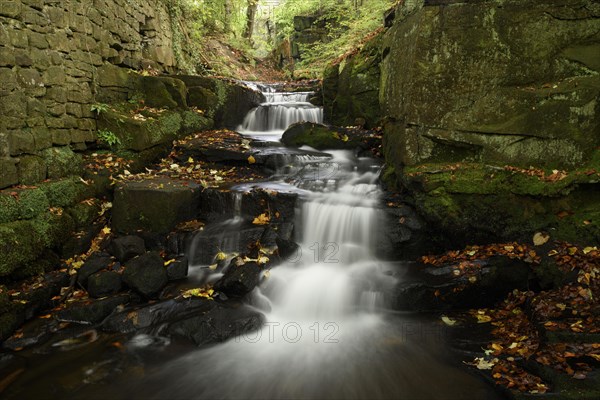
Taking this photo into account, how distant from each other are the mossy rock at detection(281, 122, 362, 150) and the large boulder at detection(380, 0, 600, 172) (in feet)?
10.2

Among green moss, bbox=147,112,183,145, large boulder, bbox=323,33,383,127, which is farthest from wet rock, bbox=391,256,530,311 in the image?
green moss, bbox=147,112,183,145

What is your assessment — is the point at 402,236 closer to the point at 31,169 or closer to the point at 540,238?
the point at 540,238

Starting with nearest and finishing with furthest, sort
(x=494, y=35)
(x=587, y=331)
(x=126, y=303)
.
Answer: (x=587, y=331) < (x=126, y=303) < (x=494, y=35)

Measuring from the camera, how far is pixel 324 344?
451 centimetres

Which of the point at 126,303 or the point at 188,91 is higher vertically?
the point at 188,91

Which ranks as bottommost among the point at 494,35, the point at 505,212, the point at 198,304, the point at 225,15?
the point at 198,304

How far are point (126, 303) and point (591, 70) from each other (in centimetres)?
737

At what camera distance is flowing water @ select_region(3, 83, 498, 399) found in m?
3.71

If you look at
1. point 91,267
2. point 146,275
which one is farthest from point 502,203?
point 91,267

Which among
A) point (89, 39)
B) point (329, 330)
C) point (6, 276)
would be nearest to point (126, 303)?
point (6, 276)

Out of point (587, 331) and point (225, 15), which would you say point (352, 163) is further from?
point (225, 15)

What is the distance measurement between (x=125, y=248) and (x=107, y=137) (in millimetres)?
2711

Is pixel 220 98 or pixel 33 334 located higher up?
pixel 220 98

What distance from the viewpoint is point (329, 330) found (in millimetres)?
4809
